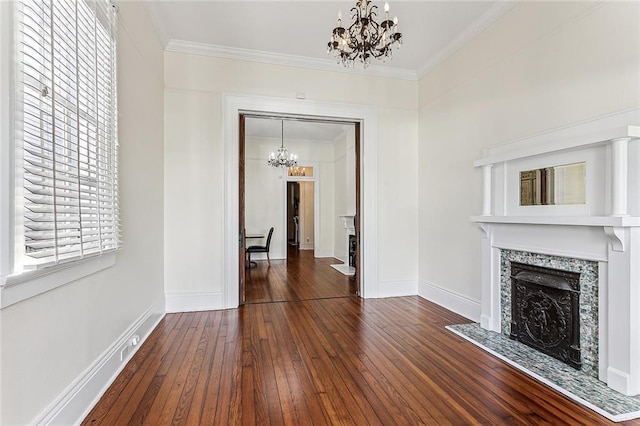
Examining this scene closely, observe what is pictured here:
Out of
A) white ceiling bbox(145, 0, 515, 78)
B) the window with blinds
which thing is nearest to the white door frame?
white ceiling bbox(145, 0, 515, 78)

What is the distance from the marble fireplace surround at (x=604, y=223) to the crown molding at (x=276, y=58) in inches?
90.9

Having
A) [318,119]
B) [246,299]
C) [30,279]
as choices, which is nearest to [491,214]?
[318,119]

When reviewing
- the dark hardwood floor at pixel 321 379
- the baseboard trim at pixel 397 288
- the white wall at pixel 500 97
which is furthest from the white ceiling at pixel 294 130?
the dark hardwood floor at pixel 321 379

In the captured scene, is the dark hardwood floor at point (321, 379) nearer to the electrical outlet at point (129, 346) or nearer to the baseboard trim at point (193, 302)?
the electrical outlet at point (129, 346)

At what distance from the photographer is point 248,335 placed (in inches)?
121

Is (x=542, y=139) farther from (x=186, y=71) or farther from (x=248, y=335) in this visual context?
(x=186, y=71)

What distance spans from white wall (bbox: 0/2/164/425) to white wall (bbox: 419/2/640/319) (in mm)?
3584

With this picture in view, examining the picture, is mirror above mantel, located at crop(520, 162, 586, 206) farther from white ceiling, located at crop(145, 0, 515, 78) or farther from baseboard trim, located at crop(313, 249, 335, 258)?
baseboard trim, located at crop(313, 249, 335, 258)

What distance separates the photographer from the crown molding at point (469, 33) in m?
3.08

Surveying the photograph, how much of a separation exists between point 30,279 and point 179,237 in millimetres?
2498

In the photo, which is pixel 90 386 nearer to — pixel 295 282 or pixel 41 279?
pixel 41 279

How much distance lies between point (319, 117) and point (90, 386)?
375cm

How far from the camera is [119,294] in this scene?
2.44m

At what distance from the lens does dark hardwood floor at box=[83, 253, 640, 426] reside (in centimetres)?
185
